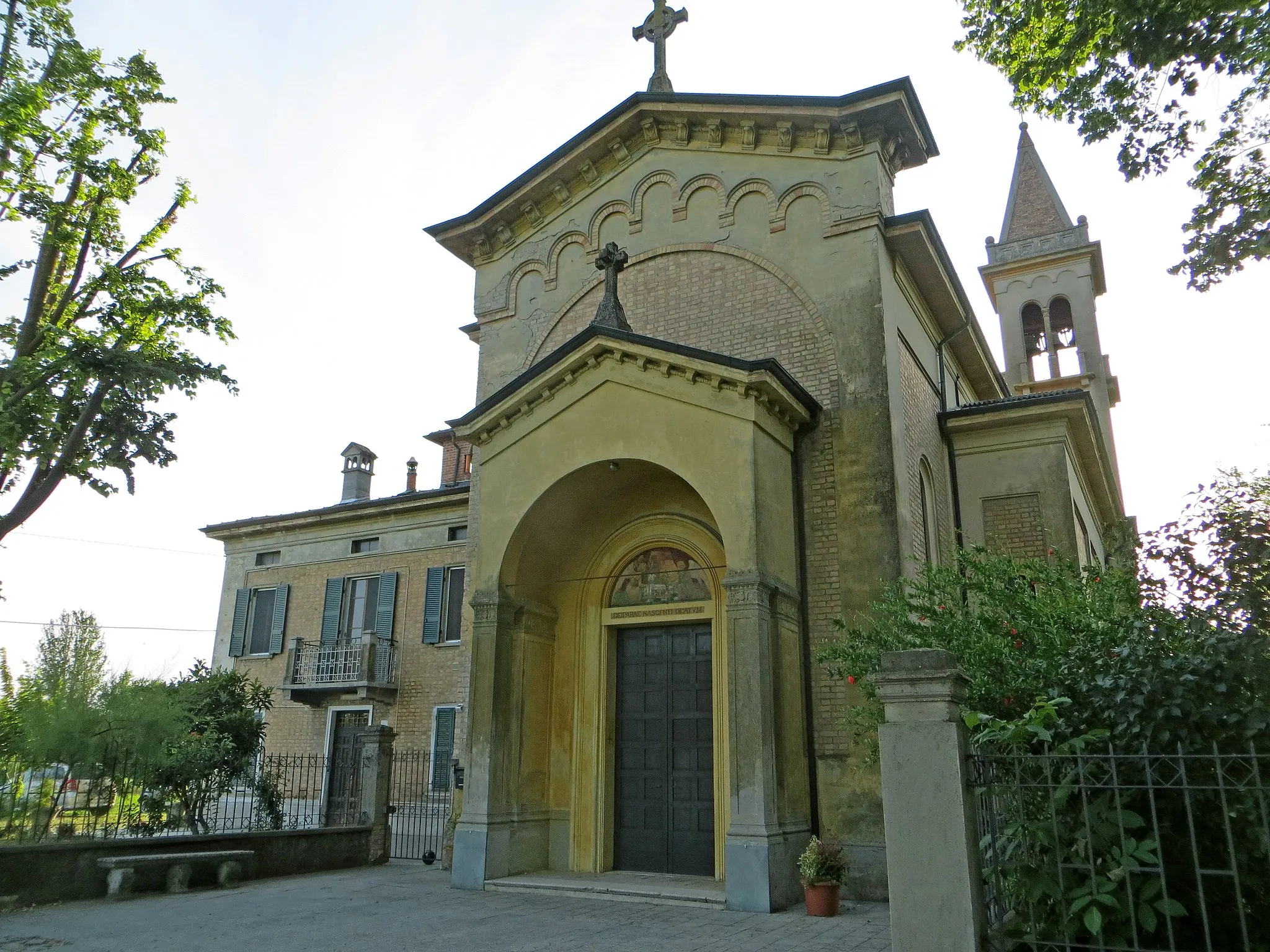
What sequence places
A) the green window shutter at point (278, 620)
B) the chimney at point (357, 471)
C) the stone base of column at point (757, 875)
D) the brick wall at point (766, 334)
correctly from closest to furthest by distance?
the stone base of column at point (757, 875) < the brick wall at point (766, 334) < the green window shutter at point (278, 620) < the chimney at point (357, 471)

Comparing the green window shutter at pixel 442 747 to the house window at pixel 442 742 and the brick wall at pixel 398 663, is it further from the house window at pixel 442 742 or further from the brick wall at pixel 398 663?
the brick wall at pixel 398 663

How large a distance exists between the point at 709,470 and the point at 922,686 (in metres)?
5.44

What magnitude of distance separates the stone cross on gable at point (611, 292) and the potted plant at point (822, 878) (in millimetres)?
6710

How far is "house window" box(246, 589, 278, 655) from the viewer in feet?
77.2

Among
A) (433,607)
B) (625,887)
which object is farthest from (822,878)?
(433,607)

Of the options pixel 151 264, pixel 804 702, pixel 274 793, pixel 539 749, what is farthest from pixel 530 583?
pixel 151 264

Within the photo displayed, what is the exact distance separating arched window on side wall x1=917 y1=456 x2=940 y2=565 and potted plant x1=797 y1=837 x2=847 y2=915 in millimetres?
4872

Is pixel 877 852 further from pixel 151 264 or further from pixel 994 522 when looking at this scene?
pixel 151 264

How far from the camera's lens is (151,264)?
1561 centimetres

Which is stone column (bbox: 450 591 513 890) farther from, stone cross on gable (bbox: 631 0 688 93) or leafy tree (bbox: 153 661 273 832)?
stone cross on gable (bbox: 631 0 688 93)

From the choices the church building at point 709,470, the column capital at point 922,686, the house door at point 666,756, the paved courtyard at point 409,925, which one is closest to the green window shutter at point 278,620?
the church building at point 709,470

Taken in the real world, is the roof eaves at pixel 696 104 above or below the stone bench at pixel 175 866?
above

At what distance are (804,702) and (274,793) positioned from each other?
29.1 feet

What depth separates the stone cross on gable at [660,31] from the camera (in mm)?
A: 15117
